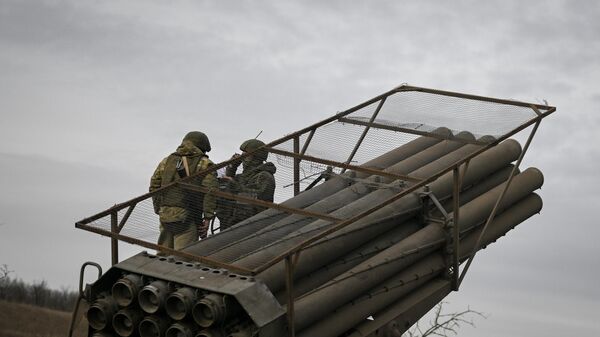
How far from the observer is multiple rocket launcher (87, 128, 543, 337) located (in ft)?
44.9

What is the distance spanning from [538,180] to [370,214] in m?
3.12

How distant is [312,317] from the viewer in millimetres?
14195

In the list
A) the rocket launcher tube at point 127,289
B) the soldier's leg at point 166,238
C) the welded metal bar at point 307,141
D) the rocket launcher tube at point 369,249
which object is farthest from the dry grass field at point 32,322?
the rocket launcher tube at point 369,249

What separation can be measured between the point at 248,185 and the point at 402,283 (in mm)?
2469

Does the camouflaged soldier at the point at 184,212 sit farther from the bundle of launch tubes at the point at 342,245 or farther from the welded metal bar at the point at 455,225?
the welded metal bar at the point at 455,225

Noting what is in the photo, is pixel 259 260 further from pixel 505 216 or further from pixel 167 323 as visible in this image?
pixel 505 216

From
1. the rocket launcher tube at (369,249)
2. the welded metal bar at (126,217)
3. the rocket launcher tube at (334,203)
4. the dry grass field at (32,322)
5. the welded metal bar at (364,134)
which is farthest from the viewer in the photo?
the dry grass field at (32,322)

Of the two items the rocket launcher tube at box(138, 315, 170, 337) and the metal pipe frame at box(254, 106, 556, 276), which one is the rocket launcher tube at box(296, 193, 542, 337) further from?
the rocket launcher tube at box(138, 315, 170, 337)

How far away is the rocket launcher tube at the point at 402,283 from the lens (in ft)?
47.5

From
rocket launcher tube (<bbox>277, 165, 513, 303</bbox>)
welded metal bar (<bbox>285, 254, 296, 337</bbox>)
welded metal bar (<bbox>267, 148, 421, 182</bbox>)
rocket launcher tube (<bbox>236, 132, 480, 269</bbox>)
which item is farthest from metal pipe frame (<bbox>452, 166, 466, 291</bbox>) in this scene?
welded metal bar (<bbox>285, 254, 296, 337</bbox>)

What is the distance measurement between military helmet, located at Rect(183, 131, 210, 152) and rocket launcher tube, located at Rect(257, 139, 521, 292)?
3.06 meters

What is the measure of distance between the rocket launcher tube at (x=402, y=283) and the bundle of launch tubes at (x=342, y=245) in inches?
0.6

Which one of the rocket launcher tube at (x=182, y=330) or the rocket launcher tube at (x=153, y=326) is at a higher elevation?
the rocket launcher tube at (x=153, y=326)

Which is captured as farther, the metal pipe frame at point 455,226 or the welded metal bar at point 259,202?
the metal pipe frame at point 455,226
